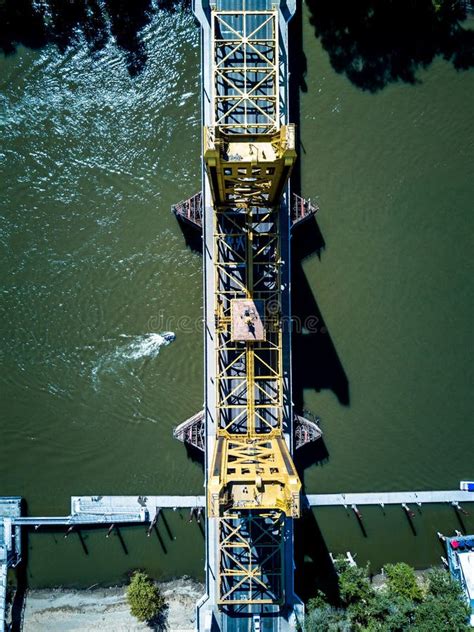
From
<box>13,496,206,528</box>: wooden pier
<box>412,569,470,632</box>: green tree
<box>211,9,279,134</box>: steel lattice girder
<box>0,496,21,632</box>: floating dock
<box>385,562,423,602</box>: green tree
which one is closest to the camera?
<box>412,569,470,632</box>: green tree

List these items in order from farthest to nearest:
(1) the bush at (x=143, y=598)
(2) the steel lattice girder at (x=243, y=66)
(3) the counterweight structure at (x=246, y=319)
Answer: (1) the bush at (x=143, y=598) → (2) the steel lattice girder at (x=243, y=66) → (3) the counterweight structure at (x=246, y=319)

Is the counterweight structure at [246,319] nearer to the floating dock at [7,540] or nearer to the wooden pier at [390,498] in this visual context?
the wooden pier at [390,498]

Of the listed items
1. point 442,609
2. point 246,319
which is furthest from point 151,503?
point 442,609

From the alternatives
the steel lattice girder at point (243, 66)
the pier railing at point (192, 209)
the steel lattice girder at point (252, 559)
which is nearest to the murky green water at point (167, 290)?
the pier railing at point (192, 209)

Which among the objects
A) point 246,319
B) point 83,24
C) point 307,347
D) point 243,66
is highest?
point 83,24

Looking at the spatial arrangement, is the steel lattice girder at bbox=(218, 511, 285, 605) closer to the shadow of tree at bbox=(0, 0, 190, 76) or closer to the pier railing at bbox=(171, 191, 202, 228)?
the pier railing at bbox=(171, 191, 202, 228)

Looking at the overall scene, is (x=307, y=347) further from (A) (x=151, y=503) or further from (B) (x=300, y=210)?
(A) (x=151, y=503)

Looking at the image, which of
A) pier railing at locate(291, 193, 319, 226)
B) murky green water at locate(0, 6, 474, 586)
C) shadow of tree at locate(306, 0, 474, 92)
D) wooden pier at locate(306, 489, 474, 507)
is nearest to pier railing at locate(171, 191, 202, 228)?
murky green water at locate(0, 6, 474, 586)
